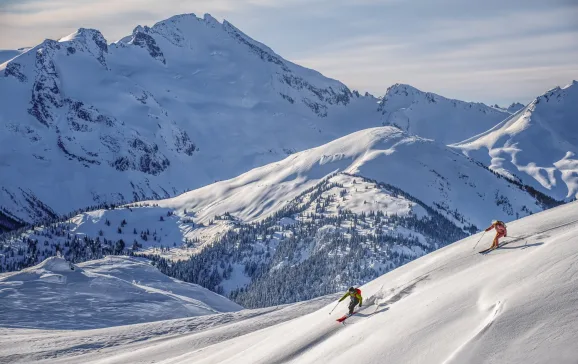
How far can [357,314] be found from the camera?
3406 centimetres

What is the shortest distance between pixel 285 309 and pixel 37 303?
3793 centimetres

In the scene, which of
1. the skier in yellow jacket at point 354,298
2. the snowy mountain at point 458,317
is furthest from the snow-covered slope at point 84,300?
the skier in yellow jacket at point 354,298

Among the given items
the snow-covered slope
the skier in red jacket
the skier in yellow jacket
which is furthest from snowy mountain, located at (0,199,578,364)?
the snow-covered slope

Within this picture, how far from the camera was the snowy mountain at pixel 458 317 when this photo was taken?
78.4 ft

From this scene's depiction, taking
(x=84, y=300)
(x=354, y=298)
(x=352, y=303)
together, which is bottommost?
(x=352, y=303)

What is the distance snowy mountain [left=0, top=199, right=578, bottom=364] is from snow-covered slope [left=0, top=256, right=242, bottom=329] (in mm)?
33616

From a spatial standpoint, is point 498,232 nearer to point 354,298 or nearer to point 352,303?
point 354,298

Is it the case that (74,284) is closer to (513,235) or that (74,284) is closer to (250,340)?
(250,340)

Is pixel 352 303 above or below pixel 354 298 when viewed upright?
below

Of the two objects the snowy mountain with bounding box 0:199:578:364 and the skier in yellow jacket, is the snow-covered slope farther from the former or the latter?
the skier in yellow jacket

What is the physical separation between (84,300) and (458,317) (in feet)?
218

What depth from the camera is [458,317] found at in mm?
26766

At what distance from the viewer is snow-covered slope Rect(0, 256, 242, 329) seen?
256 ft

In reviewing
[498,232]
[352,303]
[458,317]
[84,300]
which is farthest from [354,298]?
[84,300]
